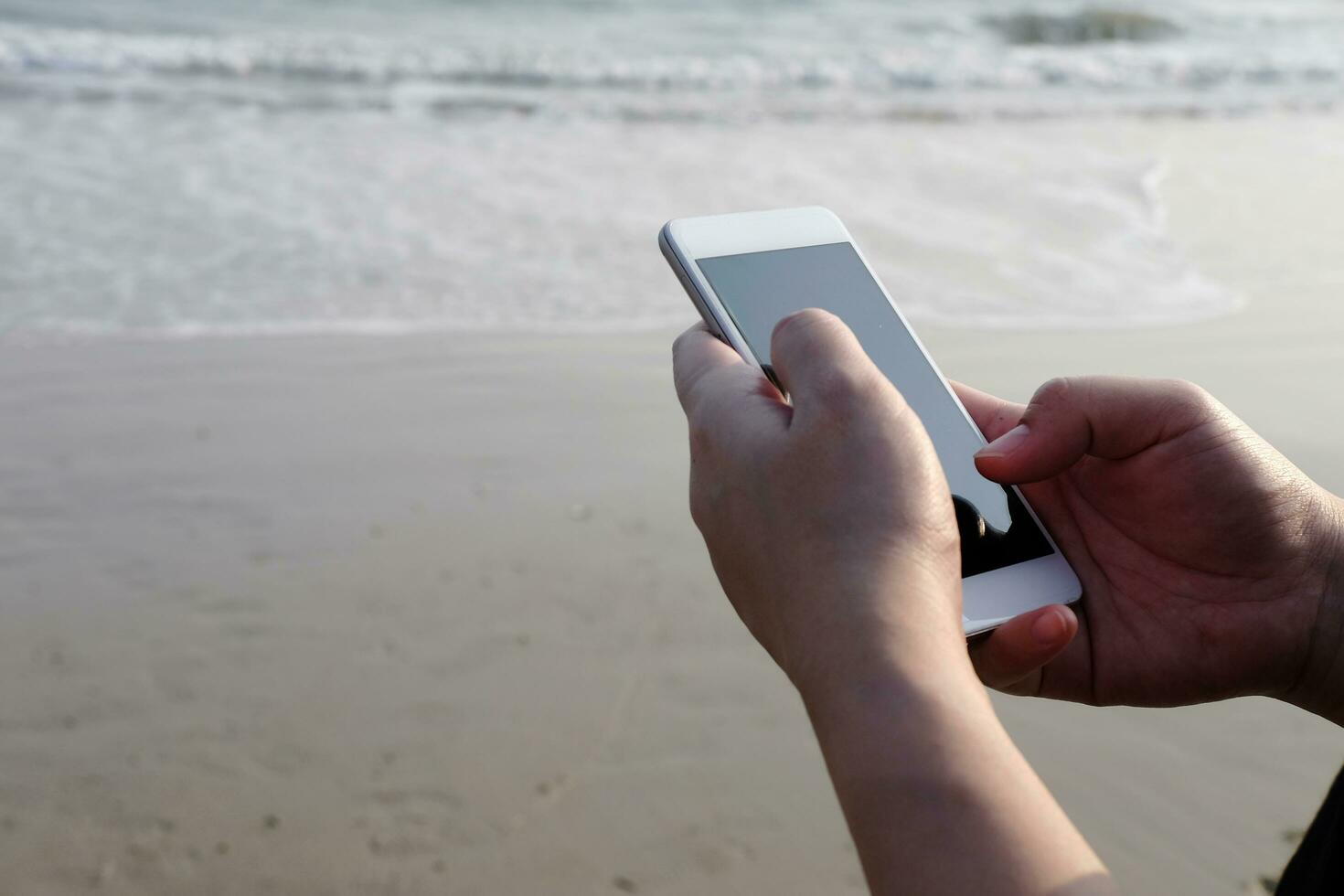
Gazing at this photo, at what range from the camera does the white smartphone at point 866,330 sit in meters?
1.57

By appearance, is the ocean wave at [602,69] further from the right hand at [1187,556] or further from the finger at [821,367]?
the finger at [821,367]

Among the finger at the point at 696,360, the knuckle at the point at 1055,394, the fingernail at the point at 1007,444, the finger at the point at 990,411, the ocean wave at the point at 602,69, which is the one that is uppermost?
the finger at the point at 696,360

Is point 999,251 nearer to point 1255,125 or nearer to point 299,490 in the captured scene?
point 299,490

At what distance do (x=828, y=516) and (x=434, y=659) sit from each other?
5.49 feet

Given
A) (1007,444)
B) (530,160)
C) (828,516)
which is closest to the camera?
(828,516)

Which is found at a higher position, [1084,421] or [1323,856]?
[1084,421]

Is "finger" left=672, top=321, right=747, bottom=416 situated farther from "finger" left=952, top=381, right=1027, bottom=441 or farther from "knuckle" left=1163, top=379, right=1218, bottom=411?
"knuckle" left=1163, top=379, right=1218, bottom=411

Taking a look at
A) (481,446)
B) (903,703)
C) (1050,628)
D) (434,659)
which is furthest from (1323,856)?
(481,446)

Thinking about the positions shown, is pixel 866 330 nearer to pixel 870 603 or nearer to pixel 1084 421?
pixel 1084 421

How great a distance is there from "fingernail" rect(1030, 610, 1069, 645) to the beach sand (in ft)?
2.90

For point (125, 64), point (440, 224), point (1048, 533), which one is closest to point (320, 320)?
point (440, 224)

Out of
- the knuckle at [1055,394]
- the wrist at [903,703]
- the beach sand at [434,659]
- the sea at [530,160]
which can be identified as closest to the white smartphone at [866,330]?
the knuckle at [1055,394]

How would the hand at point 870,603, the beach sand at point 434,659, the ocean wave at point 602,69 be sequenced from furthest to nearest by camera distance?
the ocean wave at point 602,69, the beach sand at point 434,659, the hand at point 870,603

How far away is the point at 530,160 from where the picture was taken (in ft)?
21.2
